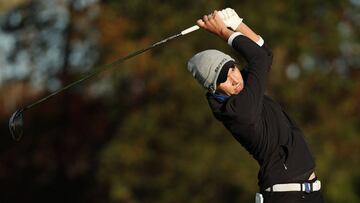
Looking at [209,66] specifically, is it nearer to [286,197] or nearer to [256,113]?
[256,113]

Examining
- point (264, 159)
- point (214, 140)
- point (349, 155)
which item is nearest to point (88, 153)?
point (214, 140)

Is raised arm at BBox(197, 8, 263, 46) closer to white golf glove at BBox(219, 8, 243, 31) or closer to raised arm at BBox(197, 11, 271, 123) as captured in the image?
white golf glove at BBox(219, 8, 243, 31)

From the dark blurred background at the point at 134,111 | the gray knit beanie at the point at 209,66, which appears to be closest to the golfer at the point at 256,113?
the gray knit beanie at the point at 209,66

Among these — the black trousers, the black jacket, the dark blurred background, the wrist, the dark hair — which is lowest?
the dark blurred background

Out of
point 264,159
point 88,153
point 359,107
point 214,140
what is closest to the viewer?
point 264,159

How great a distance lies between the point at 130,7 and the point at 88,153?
4917mm

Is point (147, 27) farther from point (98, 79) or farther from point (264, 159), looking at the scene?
point (264, 159)

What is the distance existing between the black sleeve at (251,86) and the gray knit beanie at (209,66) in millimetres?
128

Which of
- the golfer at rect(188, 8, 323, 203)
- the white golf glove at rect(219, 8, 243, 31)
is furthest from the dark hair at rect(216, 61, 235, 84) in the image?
the white golf glove at rect(219, 8, 243, 31)

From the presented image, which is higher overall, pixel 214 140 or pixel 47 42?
pixel 47 42

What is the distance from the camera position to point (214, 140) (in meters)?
26.9

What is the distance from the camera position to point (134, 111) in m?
28.2

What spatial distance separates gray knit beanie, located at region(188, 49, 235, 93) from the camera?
18.5 ft

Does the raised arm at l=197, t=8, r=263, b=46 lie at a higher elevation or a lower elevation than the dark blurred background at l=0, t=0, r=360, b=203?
higher
